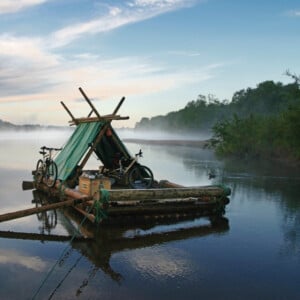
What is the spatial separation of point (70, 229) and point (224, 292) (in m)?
6.43

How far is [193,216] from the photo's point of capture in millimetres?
16000

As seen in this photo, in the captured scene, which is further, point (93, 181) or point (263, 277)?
point (93, 181)

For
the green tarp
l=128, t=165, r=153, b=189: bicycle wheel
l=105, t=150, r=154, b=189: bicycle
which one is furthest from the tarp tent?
l=128, t=165, r=153, b=189: bicycle wheel

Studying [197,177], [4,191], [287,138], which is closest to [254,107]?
[287,138]

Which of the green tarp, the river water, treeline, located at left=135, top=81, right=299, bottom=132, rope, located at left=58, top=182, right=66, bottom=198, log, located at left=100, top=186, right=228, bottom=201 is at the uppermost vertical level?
treeline, located at left=135, top=81, right=299, bottom=132

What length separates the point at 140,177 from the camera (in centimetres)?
1867

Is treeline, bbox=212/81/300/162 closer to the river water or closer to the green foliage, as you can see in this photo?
the green foliage

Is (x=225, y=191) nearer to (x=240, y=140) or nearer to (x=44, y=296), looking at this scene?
(x=44, y=296)

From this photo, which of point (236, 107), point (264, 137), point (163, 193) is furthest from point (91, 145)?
point (236, 107)

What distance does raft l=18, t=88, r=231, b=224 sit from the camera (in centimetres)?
1416

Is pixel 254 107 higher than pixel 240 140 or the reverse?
higher

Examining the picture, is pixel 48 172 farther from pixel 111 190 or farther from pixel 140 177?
pixel 111 190

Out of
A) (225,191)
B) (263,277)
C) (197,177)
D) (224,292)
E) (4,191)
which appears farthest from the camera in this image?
(197,177)

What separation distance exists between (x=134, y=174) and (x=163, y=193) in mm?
3871
